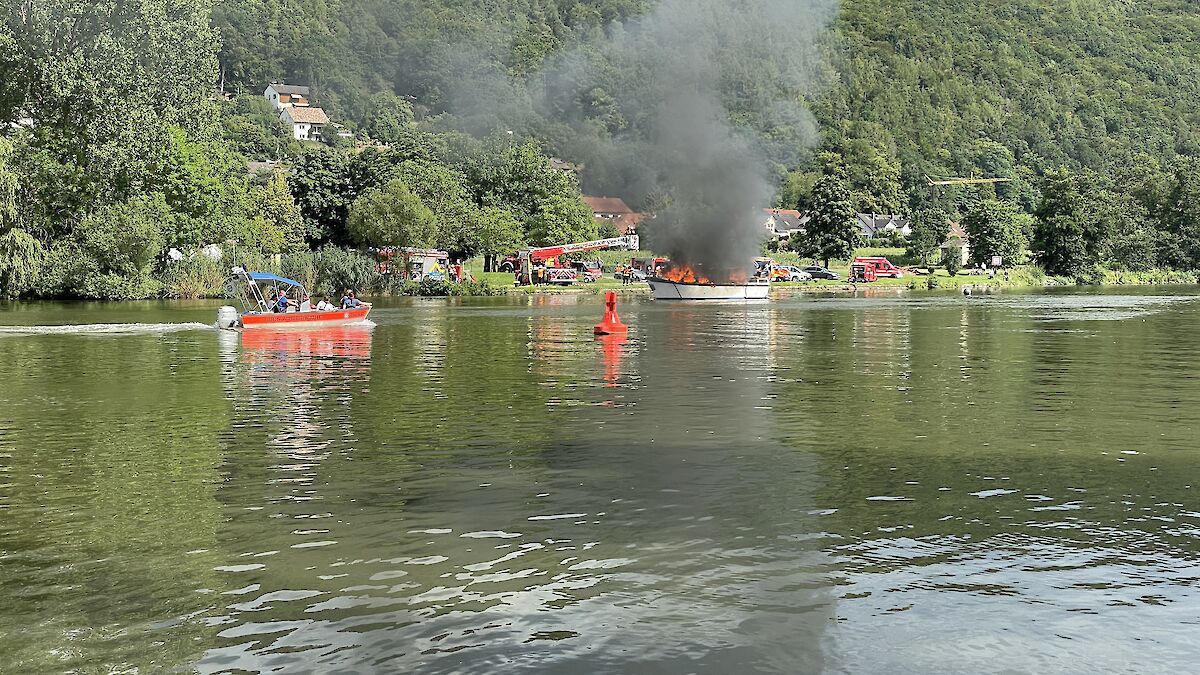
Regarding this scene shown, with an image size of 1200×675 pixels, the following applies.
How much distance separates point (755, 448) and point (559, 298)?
8341 cm

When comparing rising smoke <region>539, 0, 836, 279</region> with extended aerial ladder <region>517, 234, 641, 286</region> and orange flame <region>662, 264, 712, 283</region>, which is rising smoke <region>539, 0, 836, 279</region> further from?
extended aerial ladder <region>517, 234, 641, 286</region>

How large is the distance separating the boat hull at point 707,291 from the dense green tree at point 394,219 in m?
26.1

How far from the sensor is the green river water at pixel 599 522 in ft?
38.8

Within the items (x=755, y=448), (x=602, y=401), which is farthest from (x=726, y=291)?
(x=755, y=448)

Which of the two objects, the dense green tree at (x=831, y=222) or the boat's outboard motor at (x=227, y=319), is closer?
the boat's outboard motor at (x=227, y=319)

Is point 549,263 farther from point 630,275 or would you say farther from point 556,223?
point 630,275

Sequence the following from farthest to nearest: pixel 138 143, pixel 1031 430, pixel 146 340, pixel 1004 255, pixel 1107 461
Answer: pixel 1004 255 < pixel 138 143 < pixel 146 340 < pixel 1031 430 < pixel 1107 461

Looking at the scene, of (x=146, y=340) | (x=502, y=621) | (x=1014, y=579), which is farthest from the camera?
(x=146, y=340)

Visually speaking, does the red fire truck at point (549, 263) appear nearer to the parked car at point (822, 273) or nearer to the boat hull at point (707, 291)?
the parked car at point (822, 273)

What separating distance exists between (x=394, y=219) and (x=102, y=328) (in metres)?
59.4

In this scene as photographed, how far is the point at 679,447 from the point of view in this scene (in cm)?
2348

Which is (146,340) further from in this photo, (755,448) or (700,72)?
(700,72)

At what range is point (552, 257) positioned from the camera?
140875 millimetres

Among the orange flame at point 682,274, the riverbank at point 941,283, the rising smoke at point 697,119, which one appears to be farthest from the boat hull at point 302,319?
the rising smoke at point 697,119
